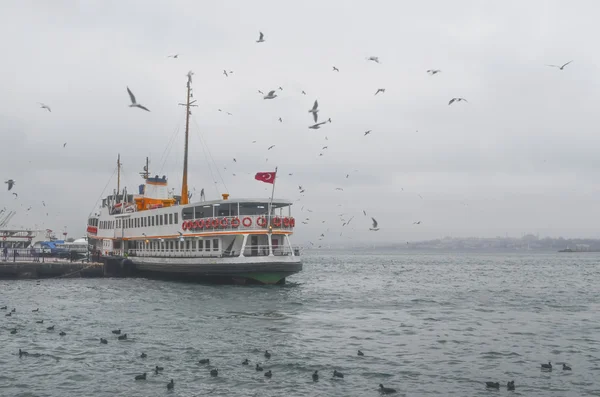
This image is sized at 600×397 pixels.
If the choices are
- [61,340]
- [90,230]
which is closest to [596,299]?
[61,340]

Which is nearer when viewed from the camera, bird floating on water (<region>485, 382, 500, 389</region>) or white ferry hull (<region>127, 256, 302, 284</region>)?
bird floating on water (<region>485, 382, 500, 389</region>)

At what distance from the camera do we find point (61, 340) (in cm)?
2367

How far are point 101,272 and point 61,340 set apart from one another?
33794 mm

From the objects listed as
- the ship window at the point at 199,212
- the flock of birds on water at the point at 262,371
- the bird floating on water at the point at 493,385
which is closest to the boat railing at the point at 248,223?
the ship window at the point at 199,212

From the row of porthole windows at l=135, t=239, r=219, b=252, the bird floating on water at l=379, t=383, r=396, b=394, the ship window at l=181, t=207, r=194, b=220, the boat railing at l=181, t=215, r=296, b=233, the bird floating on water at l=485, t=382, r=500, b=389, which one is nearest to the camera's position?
the bird floating on water at l=379, t=383, r=396, b=394

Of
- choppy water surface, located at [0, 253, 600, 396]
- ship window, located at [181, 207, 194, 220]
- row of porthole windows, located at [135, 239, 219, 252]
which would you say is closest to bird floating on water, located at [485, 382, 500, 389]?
choppy water surface, located at [0, 253, 600, 396]

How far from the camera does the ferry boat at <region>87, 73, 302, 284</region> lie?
43625 mm

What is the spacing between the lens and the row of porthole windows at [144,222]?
52.4 meters

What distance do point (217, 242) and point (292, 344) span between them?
24.9m

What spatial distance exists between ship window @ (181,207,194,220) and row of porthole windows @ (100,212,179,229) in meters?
1.17

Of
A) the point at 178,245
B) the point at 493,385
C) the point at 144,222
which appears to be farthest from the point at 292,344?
the point at 144,222

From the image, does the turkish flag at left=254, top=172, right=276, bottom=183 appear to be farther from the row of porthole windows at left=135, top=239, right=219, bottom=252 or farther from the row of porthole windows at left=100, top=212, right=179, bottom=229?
the row of porthole windows at left=100, top=212, right=179, bottom=229

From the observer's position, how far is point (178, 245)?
5291 cm

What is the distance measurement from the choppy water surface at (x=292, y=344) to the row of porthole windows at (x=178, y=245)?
7.38 m
